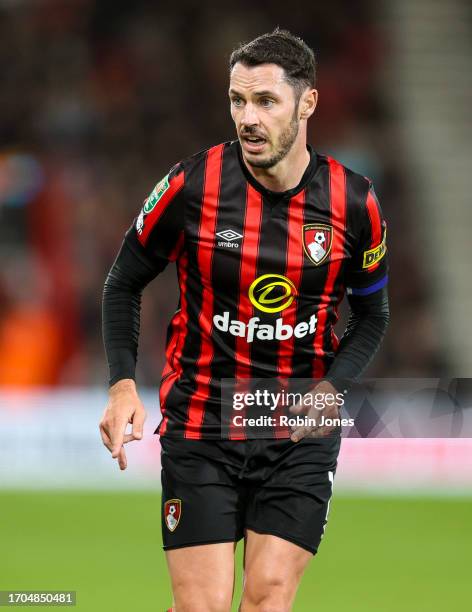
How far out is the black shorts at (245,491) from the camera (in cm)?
372

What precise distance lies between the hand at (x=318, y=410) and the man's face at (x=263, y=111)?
703 millimetres

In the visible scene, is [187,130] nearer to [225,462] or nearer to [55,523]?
[55,523]

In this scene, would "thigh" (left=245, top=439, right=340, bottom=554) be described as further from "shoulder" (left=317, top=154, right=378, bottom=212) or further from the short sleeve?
"shoulder" (left=317, top=154, right=378, bottom=212)

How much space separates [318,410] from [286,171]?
0.74 m

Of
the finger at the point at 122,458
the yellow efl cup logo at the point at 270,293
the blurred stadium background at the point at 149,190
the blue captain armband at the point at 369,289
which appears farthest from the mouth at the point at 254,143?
the blurred stadium background at the point at 149,190

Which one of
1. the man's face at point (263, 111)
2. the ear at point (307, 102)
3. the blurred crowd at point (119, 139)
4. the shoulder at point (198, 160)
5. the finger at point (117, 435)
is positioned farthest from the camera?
the blurred crowd at point (119, 139)

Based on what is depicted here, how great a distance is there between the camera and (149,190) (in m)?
11.5

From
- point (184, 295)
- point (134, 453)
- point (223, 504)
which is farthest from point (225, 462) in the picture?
point (134, 453)

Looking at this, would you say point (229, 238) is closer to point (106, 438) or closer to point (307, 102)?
point (307, 102)

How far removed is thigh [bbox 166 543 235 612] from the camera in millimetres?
3623

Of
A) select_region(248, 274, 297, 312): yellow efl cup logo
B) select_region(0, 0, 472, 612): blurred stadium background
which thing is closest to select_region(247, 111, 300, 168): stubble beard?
select_region(248, 274, 297, 312): yellow efl cup logo

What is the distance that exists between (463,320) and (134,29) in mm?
4183

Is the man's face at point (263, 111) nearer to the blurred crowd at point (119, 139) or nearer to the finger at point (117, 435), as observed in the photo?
the finger at point (117, 435)

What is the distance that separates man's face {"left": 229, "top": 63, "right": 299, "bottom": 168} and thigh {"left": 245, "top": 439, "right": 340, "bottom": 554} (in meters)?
0.88
